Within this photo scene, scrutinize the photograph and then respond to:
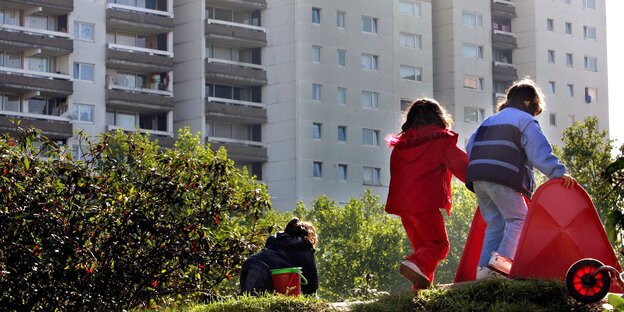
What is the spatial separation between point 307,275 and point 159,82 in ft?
227

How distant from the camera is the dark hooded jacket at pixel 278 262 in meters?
15.1

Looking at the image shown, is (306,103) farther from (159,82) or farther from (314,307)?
(314,307)

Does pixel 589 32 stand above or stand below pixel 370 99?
above

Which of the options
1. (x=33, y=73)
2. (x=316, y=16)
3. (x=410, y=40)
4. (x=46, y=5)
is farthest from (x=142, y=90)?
(x=410, y=40)

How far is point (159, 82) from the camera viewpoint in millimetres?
84000

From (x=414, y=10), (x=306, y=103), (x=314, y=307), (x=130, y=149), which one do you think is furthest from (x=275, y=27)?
(x=314, y=307)

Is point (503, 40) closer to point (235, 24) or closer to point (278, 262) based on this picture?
point (235, 24)

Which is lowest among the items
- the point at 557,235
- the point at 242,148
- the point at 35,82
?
the point at 557,235

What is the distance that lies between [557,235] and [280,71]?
7703 centimetres

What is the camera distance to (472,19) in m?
101

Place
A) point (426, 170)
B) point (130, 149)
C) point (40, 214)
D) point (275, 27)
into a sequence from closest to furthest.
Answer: point (426, 170), point (40, 214), point (130, 149), point (275, 27)

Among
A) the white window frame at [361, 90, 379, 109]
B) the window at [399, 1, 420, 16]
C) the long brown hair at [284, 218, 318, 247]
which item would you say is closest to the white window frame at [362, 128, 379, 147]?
the white window frame at [361, 90, 379, 109]

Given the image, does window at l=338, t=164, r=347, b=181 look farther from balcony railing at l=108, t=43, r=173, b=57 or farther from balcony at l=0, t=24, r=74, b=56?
balcony at l=0, t=24, r=74, b=56

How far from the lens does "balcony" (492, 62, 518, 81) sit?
10181cm
